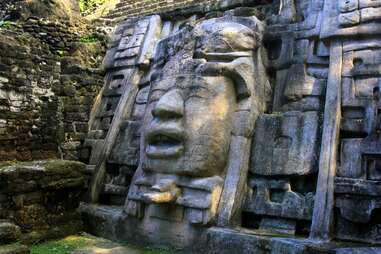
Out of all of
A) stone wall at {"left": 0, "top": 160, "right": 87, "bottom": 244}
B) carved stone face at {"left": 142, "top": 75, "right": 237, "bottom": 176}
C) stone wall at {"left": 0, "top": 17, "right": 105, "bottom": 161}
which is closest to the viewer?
carved stone face at {"left": 142, "top": 75, "right": 237, "bottom": 176}

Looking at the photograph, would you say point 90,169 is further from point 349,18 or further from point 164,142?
point 349,18

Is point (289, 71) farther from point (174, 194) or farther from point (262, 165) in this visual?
point (174, 194)

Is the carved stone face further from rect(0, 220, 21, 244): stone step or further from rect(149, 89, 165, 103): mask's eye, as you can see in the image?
rect(0, 220, 21, 244): stone step

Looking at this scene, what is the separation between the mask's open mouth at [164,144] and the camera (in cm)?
501

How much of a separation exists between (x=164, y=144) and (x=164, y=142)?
26 millimetres

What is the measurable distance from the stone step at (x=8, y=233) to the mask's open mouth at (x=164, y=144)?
171 centimetres

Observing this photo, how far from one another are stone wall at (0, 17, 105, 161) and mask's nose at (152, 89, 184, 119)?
8.94 feet

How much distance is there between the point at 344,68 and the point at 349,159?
1.05m

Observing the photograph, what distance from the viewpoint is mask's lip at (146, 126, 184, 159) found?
501 cm

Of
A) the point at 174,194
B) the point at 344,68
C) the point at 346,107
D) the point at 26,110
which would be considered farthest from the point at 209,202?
the point at 26,110

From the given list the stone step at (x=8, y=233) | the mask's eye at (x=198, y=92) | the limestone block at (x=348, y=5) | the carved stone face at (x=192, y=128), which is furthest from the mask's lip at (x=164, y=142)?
the limestone block at (x=348, y=5)

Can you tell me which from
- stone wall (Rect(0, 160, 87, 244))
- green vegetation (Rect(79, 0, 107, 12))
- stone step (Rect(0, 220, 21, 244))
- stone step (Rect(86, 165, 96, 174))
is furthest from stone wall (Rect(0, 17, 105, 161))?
green vegetation (Rect(79, 0, 107, 12))

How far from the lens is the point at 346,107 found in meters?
4.68

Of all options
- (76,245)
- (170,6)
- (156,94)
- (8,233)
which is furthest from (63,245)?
(170,6)
